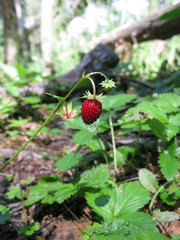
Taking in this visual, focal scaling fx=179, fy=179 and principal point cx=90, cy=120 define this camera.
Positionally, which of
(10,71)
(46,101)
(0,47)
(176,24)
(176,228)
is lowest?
(176,228)

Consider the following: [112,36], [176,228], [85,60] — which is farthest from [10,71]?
[176,228]

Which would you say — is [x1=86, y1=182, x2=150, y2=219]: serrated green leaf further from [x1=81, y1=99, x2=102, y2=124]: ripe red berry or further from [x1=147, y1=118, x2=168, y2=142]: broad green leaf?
[x1=81, y1=99, x2=102, y2=124]: ripe red berry

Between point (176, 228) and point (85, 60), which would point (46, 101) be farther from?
point (176, 228)

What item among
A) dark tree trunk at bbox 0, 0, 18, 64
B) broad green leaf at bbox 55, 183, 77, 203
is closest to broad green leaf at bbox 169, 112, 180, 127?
broad green leaf at bbox 55, 183, 77, 203

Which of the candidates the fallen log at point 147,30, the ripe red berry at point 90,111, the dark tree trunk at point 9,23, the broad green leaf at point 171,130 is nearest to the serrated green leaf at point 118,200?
the broad green leaf at point 171,130

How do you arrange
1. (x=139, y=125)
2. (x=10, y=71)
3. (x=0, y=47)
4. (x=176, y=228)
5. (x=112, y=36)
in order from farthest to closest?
1. (x=0, y=47)
2. (x=112, y=36)
3. (x=10, y=71)
4. (x=139, y=125)
5. (x=176, y=228)

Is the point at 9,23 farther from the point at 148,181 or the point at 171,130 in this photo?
the point at 148,181

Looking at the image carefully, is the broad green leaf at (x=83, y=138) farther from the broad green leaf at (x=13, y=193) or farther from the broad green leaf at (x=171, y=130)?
the broad green leaf at (x=13, y=193)
